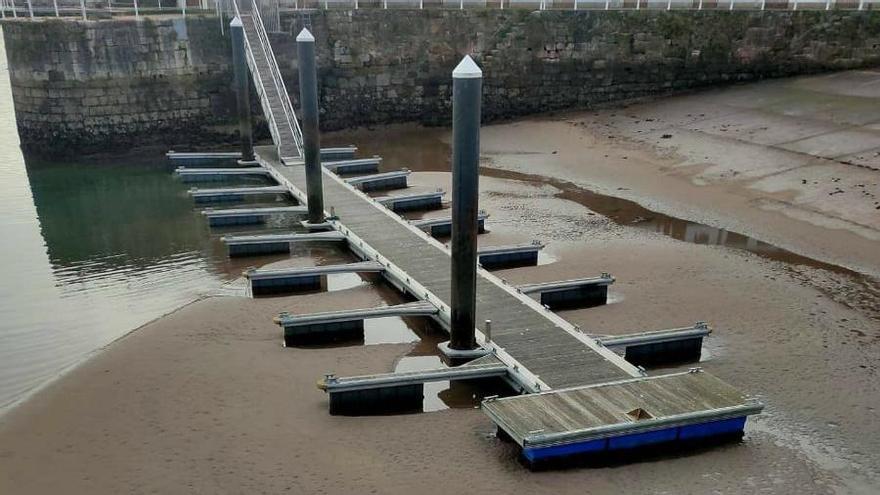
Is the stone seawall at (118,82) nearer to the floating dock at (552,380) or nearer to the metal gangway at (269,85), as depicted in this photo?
the metal gangway at (269,85)

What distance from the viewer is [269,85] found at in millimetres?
19609

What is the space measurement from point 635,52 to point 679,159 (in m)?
6.60

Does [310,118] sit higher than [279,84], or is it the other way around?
[279,84]

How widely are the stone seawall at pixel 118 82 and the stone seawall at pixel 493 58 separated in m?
0.05

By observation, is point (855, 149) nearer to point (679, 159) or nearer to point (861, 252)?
point (679, 159)

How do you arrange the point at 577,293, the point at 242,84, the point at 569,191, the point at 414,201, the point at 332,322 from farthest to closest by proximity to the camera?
the point at 242,84 → the point at 569,191 → the point at 414,201 → the point at 577,293 → the point at 332,322

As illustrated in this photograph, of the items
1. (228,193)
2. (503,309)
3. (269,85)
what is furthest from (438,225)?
(269,85)

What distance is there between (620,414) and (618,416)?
0.05 m

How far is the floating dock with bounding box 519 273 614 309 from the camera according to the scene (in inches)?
404

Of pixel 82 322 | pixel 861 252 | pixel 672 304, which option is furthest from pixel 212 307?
pixel 861 252

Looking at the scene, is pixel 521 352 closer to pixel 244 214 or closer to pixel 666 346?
pixel 666 346

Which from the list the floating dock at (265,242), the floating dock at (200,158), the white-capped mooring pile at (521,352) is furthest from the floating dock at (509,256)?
the floating dock at (200,158)

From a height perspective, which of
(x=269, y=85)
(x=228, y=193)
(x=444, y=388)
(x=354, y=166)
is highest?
(x=269, y=85)

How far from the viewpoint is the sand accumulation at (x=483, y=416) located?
6.59 metres
